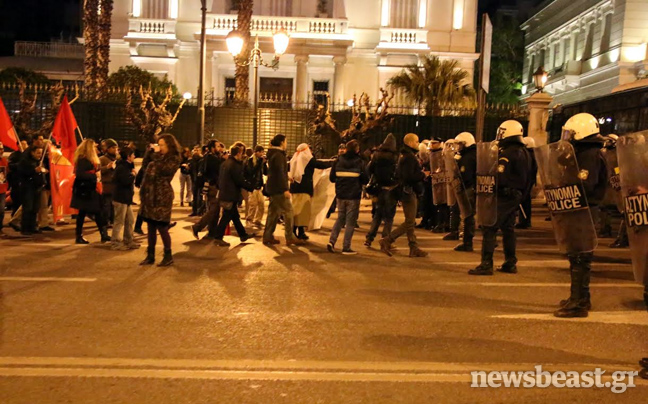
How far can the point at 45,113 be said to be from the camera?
2419cm

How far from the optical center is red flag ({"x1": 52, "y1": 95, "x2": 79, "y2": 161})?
49.6 ft

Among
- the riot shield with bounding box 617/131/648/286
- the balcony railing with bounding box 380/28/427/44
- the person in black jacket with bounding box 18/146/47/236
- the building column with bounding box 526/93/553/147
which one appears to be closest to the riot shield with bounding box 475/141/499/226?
the riot shield with bounding box 617/131/648/286

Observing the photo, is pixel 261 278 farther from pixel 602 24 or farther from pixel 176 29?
pixel 602 24

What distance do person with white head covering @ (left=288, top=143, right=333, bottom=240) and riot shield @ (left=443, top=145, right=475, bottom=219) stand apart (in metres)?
2.13

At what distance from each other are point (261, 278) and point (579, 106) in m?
16.2

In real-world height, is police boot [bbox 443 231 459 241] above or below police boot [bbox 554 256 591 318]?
below

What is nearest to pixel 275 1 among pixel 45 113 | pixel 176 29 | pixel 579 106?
pixel 176 29

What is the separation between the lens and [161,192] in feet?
31.9

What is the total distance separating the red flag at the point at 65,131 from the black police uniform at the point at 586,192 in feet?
36.8

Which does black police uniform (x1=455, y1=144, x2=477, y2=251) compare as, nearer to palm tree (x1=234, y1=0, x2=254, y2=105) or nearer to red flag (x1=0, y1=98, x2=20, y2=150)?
red flag (x1=0, y1=98, x2=20, y2=150)

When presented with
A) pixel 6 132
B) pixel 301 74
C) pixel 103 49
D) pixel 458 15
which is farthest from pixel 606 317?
pixel 458 15

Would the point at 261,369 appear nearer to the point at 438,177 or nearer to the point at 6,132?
the point at 438,177

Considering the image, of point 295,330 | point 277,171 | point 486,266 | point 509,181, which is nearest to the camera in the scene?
point 295,330

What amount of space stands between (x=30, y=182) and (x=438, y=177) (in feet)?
24.0
